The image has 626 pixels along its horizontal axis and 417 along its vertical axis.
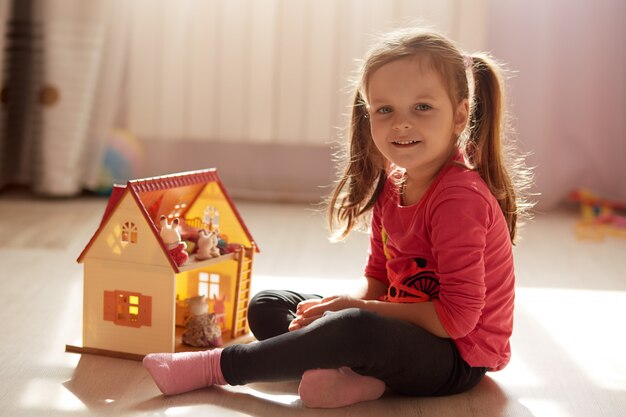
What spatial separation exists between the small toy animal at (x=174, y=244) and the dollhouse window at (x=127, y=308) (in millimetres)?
74

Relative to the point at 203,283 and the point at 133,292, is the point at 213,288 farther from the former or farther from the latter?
the point at 133,292

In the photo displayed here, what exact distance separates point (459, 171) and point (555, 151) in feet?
4.94

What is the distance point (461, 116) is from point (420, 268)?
0.71 ft

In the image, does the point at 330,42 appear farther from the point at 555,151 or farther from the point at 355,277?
the point at 355,277

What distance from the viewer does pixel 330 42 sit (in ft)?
8.49

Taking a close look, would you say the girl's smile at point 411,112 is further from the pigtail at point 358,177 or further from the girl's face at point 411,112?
the pigtail at point 358,177

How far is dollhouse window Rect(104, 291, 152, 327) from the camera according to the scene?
131cm

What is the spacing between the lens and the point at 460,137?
127 cm

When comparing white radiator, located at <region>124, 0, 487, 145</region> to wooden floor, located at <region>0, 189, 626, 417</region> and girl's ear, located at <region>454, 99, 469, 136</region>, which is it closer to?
wooden floor, located at <region>0, 189, 626, 417</region>

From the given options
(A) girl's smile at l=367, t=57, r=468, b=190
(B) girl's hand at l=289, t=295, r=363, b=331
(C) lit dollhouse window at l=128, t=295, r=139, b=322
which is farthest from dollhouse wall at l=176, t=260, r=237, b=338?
(A) girl's smile at l=367, t=57, r=468, b=190

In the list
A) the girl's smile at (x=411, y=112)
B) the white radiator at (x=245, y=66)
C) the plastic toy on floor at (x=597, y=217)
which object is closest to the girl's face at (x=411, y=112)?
the girl's smile at (x=411, y=112)

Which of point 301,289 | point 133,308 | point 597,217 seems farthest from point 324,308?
point 597,217

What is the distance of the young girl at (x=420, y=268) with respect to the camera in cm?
115

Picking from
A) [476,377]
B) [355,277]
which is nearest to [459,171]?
[476,377]
